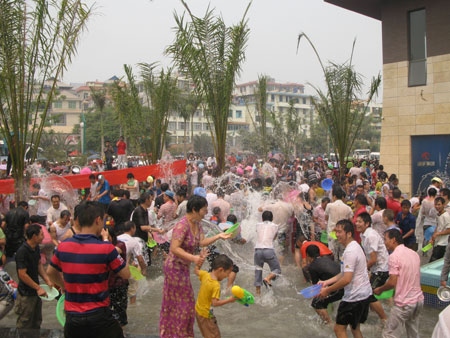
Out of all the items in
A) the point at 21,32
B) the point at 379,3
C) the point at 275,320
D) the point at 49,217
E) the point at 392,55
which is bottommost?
the point at 275,320

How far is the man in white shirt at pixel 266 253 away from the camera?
7.71 metres

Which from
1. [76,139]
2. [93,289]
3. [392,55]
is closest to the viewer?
[93,289]

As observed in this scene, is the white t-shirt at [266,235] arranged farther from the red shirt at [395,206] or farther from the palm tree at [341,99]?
the palm tree at [341,99]

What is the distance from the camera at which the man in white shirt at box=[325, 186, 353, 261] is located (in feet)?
28.5

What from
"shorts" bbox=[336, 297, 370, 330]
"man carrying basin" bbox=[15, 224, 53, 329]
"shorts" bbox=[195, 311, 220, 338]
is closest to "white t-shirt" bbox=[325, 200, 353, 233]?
"shorts" bbox=[336, 297, 370, 330]

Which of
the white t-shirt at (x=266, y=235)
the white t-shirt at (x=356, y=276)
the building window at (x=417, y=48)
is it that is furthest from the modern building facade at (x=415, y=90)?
the white t-shirt at (x=356, y=276)

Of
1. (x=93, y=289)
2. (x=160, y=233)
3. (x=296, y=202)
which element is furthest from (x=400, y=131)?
(x=93, y=289)

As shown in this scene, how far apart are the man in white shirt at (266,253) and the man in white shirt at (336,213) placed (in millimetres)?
1505

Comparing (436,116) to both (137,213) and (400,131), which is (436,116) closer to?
(400,131)

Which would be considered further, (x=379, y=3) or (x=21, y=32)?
(x=379, y=3)

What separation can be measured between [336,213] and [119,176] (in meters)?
7.47

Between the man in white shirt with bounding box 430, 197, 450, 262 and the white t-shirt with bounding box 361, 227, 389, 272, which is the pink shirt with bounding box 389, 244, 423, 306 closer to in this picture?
the white t-shirt with bounding box 361, 227, 389, 272

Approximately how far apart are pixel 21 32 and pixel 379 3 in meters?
14.7

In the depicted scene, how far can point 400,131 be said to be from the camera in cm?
1791
